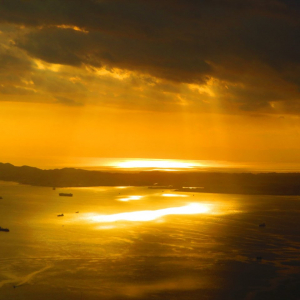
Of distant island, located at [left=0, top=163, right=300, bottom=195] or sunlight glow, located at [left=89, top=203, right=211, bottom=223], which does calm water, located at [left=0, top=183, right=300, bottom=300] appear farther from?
distant island, located at [left=0, top=163, right=300, bottom=195]

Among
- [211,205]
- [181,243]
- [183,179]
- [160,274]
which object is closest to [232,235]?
[181,243]

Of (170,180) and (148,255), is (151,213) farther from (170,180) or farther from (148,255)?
(170,180)

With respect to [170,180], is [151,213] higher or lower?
lower

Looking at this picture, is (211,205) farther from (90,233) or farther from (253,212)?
(90,233)

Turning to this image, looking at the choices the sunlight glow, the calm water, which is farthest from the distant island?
the calm water

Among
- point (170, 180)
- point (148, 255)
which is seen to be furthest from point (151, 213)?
point (170, 180)
